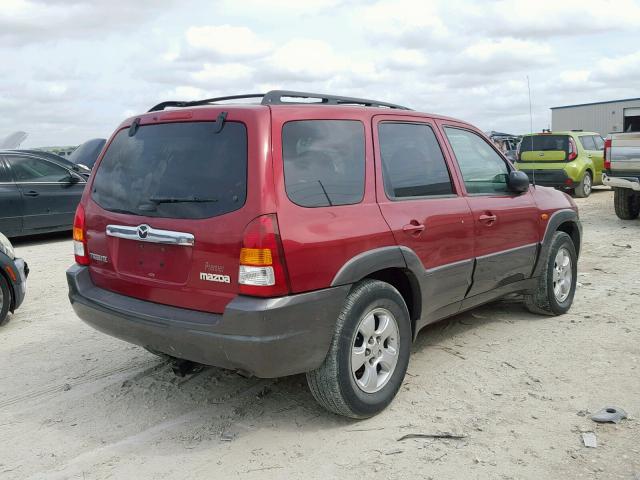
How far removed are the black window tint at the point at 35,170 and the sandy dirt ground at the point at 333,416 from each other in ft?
18.1

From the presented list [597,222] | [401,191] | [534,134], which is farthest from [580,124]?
[401,191]

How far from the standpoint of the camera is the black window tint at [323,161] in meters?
3.23

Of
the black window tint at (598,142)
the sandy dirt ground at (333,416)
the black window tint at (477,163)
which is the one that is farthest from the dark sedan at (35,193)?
the black window tint at (598,142)

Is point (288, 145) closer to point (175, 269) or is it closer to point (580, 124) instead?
point (175, 269)

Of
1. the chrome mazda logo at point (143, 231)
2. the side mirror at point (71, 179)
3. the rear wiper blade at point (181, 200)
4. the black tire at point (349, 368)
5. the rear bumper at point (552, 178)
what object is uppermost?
the side mirror at point (71, 179)

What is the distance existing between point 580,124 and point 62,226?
1481 inches

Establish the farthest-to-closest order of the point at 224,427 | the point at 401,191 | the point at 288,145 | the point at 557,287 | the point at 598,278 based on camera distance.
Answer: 1. the point at 598,278
2. the point at 557,287
3. the point at 401,191
4. the point at 224,427
5. the point at 288,145

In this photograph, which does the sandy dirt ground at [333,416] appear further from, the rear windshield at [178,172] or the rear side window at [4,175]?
the rear side window at [4,175]

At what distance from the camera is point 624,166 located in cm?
1071

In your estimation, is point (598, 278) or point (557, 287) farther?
point (598, 278)

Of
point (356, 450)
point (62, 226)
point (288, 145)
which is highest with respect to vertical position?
point (288, 145)

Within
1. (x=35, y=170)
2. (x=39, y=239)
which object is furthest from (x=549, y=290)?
(x=39, y=239)

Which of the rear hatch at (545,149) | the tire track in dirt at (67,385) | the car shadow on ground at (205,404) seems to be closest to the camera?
the car shadow on ground at (205,404)

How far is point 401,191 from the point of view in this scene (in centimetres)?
385
